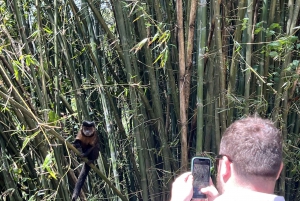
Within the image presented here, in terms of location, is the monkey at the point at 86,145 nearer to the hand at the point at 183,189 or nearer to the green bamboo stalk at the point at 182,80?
the green bamboo stalk at the point at 182,80

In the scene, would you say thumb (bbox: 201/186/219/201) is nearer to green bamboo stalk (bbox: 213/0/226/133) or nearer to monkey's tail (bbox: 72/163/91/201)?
green bamboo stalk (bbox: 213/0/226/133)

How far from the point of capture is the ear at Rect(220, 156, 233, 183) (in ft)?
3.67

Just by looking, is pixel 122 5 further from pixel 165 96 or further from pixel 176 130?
pixel 176 130

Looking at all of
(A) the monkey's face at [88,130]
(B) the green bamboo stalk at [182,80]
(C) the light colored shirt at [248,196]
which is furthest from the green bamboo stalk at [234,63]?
(C) the light colored shirt at [248,196]

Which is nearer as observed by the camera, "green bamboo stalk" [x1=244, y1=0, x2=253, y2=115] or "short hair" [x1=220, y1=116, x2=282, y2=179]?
"short hair" [x1=220, y1=116, x2=282, y2=179]

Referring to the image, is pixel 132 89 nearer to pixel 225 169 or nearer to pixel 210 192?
pixel 210 192

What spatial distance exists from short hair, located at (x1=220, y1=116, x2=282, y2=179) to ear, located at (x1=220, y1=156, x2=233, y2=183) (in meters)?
0.02

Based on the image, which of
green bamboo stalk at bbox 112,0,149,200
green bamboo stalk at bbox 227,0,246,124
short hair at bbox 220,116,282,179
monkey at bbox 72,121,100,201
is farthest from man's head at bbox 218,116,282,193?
monkey at bbox 72,121,100,201

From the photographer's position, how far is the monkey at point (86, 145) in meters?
2.53

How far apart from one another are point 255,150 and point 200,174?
0.82 ft

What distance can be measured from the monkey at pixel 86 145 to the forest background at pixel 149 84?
89 mm

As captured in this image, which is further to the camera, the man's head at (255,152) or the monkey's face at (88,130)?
the monkey's face at (88,130)

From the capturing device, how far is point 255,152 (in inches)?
42.4

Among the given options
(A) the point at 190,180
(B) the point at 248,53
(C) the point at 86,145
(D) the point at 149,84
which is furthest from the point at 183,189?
(C) the point at 86,145
